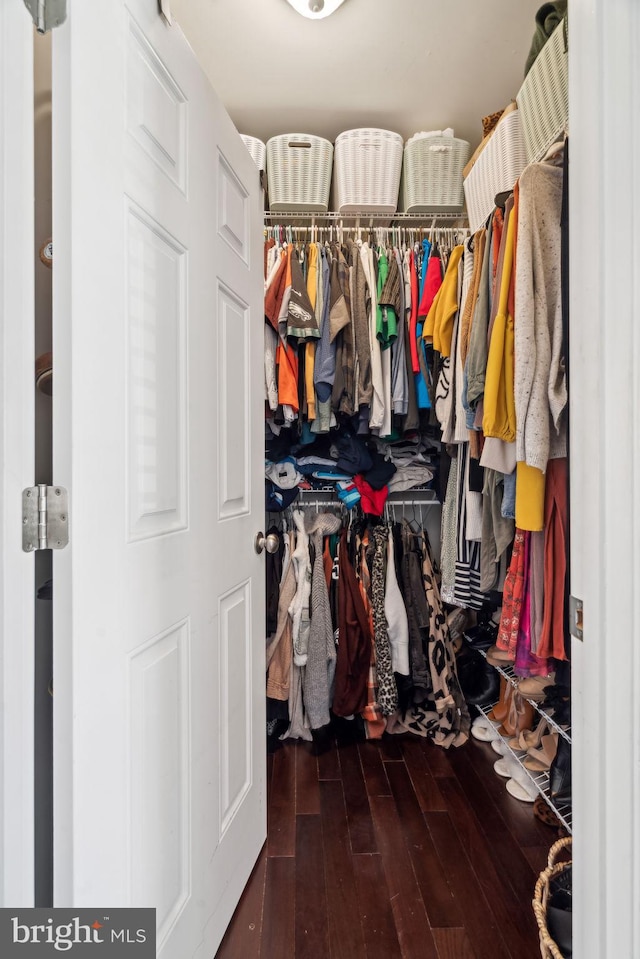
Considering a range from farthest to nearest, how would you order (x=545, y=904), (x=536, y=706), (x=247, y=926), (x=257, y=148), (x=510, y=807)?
1. (x=257, y=148)
2. (x=510, y=807)
3. (x=536, y=706)
4. (x=247, y=926)
5. (x=545, y=904)

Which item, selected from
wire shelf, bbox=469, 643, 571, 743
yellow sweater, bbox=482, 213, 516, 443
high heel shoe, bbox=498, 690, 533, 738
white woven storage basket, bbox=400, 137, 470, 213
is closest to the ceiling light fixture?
white woven storage basket, bbox=400, 137, 470, 213

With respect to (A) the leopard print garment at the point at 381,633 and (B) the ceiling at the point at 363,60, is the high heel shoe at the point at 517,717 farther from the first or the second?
(B) the ceiling at the point at 363,60

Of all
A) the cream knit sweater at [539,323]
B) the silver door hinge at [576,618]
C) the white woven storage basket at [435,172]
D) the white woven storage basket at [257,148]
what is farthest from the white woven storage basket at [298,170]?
the silver door hinge at [576,618]

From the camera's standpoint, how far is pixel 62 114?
64 centimetres

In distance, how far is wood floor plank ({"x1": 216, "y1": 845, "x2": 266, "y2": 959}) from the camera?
1.09m

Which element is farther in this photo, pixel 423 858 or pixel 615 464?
pixel 423 858

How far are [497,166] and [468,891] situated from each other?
221 centimetres

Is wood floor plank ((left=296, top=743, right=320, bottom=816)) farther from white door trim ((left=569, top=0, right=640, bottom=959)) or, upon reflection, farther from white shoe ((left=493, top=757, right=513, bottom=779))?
white door trim ((left=569, top=0, right=640, bottom=959))

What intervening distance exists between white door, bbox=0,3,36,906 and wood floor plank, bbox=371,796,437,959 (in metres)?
0.93

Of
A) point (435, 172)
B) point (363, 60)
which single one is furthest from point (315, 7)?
point (435, 172)

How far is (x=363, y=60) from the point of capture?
1.67 m

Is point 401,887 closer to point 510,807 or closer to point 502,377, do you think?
point 510,807

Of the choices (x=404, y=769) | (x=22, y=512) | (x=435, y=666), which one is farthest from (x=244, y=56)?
(x=404, y=769)

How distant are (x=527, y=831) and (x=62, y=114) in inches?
80.3
